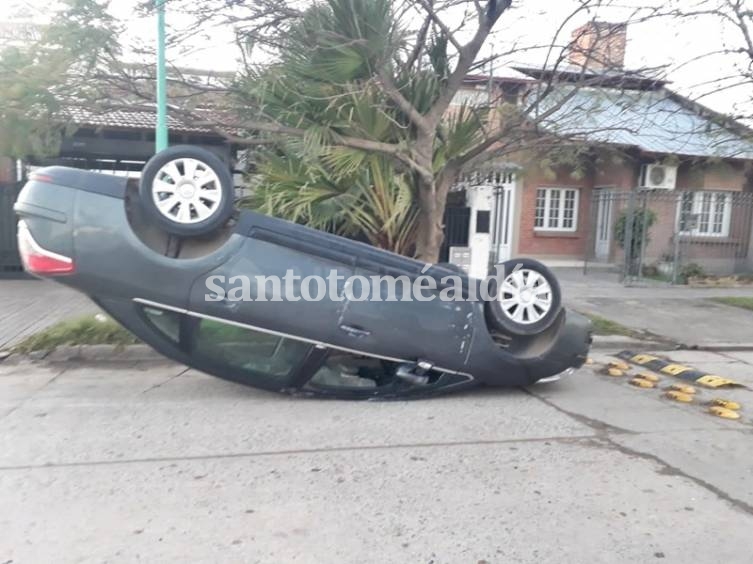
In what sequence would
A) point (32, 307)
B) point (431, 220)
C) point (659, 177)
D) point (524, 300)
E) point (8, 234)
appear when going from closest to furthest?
1. point (524, 300)
2. point (431, 220)
3. point (32, 307)
4. point (8, 234)
5. point (659, 177)

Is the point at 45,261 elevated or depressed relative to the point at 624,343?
elevated

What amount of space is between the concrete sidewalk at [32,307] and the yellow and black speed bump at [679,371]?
6.39 meters

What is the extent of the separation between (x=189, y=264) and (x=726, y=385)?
5.30 meters

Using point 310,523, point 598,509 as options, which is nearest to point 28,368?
point 310,523

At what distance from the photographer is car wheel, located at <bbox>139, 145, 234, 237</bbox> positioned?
4.79 m

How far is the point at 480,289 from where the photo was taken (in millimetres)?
5500

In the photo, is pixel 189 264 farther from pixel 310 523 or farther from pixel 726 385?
pixel 726 385

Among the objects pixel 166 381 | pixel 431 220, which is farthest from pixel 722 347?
pixel 166 381

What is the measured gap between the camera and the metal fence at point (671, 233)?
14156 millimetres

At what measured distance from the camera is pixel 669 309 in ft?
35.0

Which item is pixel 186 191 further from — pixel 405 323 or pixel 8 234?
pixel 8 234

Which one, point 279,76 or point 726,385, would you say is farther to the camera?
point 279,76

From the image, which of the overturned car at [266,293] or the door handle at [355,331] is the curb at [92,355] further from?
the door handle at [355,331]

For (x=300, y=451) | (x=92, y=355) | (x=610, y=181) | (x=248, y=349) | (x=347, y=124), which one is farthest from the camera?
(x=610, y=181)
